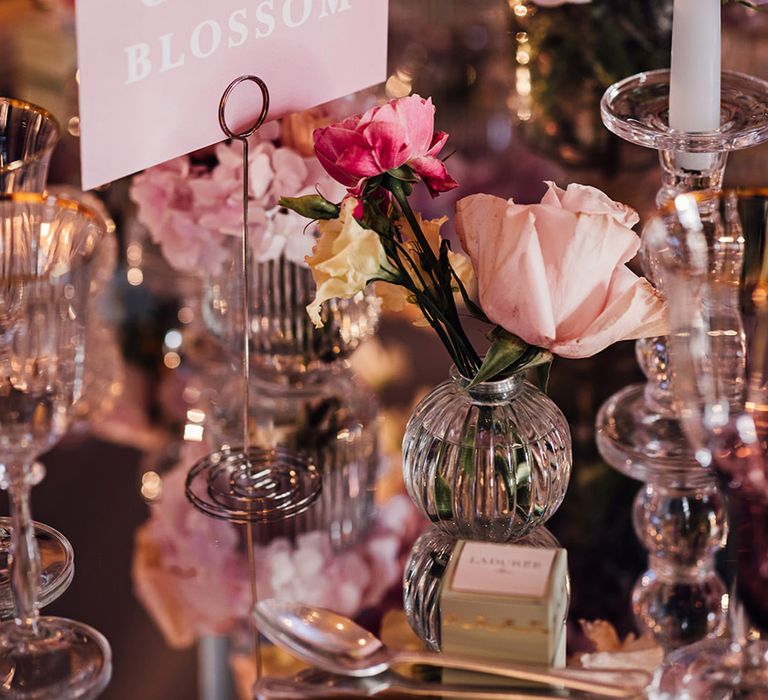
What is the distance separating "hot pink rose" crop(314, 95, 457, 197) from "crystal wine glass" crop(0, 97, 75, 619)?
0.22 meters

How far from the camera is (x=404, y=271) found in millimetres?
764

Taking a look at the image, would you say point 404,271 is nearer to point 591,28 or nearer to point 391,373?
point 391,373

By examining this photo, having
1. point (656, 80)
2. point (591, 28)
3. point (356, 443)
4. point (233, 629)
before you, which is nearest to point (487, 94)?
point (591, 28)

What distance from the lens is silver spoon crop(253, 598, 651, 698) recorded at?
67 cm

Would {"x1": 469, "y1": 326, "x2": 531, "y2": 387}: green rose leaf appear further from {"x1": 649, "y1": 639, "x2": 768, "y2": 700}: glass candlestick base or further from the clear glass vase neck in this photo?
{"x1": 649, "y1": 639, "x2": 768, "y2": 700}: glass candlestick base

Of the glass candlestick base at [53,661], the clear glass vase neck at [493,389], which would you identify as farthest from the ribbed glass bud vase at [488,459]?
the glass candlestick base at [53,661]

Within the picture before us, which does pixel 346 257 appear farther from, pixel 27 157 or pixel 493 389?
pixel 27 157

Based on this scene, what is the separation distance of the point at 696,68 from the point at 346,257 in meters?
0.34

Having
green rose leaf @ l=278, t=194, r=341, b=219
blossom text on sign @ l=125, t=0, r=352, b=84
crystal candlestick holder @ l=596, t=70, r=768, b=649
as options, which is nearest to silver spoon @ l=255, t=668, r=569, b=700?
crystal candlestick holder @ l=596, t=70, r=768, b=649

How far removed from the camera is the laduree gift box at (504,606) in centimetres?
66

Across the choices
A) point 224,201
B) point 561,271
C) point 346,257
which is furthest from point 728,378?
point 224,201

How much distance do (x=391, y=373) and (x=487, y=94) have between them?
0.58 m

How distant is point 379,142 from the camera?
2.49ft

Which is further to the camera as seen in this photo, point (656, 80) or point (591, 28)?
point (591, 28)
